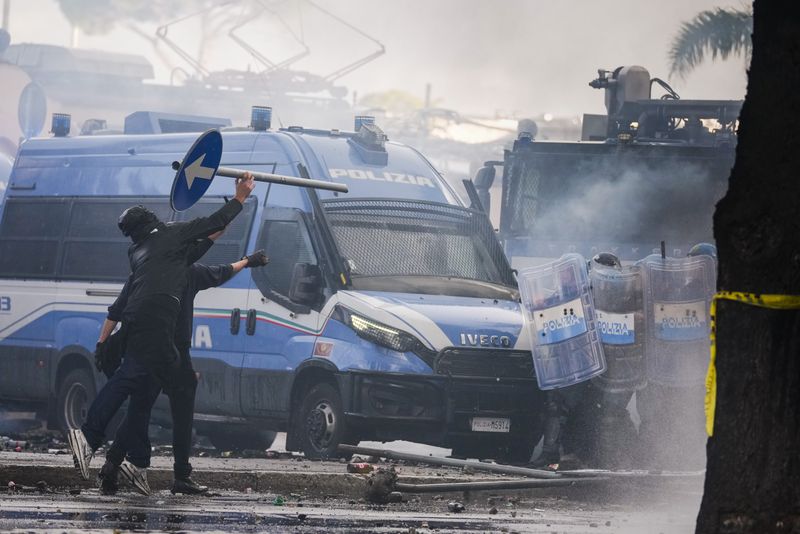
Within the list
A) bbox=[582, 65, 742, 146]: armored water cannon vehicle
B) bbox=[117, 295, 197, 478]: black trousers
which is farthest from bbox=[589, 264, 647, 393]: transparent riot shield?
bbox=[582, 65, 742, 146]: armored water cannon vehicle

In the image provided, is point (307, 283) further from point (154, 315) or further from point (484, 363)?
point (154, 315)

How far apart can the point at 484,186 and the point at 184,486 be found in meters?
7.29

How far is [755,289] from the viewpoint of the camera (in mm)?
5262

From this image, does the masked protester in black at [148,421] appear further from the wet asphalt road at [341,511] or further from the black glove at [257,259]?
the wet asphalt road at [341,511]

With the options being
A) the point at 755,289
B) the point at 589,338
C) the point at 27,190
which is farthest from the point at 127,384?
the point at 27,190

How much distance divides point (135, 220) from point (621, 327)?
407 centimetres

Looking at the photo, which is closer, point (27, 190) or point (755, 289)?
point (755, 289)

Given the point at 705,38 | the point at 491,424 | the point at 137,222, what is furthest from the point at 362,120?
the point at 705,38

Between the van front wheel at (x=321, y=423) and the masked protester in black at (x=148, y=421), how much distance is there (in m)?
2.32

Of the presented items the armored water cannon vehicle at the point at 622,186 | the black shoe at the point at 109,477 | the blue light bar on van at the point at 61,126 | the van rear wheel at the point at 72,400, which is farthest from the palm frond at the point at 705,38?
the black shoe at the point at 109,477

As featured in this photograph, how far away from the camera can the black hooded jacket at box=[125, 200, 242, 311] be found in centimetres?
987

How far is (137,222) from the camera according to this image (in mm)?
10047

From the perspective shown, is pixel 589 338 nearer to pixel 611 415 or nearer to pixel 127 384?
pixel 611 415

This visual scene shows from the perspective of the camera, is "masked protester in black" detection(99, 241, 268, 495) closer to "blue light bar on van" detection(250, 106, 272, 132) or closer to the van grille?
the van grille
